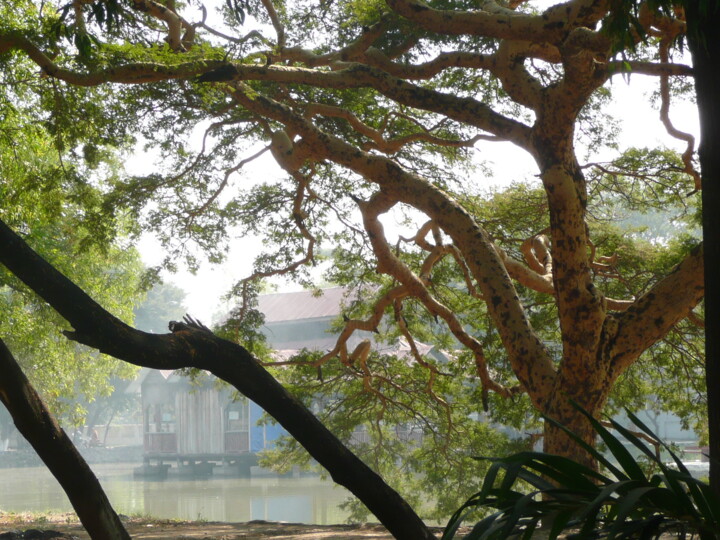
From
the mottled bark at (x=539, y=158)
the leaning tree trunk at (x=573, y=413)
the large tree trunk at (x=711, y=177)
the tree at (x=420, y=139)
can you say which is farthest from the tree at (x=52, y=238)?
the large tree trunk at (x=711, y=177)

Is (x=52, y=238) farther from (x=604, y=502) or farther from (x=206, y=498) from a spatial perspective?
(x=604, y=502)

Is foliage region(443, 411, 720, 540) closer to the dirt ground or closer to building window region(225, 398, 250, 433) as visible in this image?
the dirt ground

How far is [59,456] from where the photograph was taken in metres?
4.53

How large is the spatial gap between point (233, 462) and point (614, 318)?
Answer: 98.5ft

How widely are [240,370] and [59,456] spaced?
113cm

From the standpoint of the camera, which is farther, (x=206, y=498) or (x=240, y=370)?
(x=206, y=498)

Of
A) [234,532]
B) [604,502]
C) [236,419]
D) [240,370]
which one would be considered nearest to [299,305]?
[236,419]

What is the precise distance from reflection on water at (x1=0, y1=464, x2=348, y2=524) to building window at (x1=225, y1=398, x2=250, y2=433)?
200cm

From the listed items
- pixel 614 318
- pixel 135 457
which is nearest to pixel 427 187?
pixel 614 318

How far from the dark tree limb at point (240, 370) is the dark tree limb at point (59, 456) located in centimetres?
54

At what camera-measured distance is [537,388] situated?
22.3ft

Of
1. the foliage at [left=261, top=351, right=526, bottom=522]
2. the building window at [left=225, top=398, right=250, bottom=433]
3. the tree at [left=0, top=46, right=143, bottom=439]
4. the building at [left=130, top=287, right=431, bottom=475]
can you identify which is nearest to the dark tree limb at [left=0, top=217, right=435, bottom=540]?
the tree at [left=0, top=46, right=143, bottom=439]

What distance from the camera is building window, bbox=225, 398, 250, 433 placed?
3309 cm

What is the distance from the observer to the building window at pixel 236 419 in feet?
109
